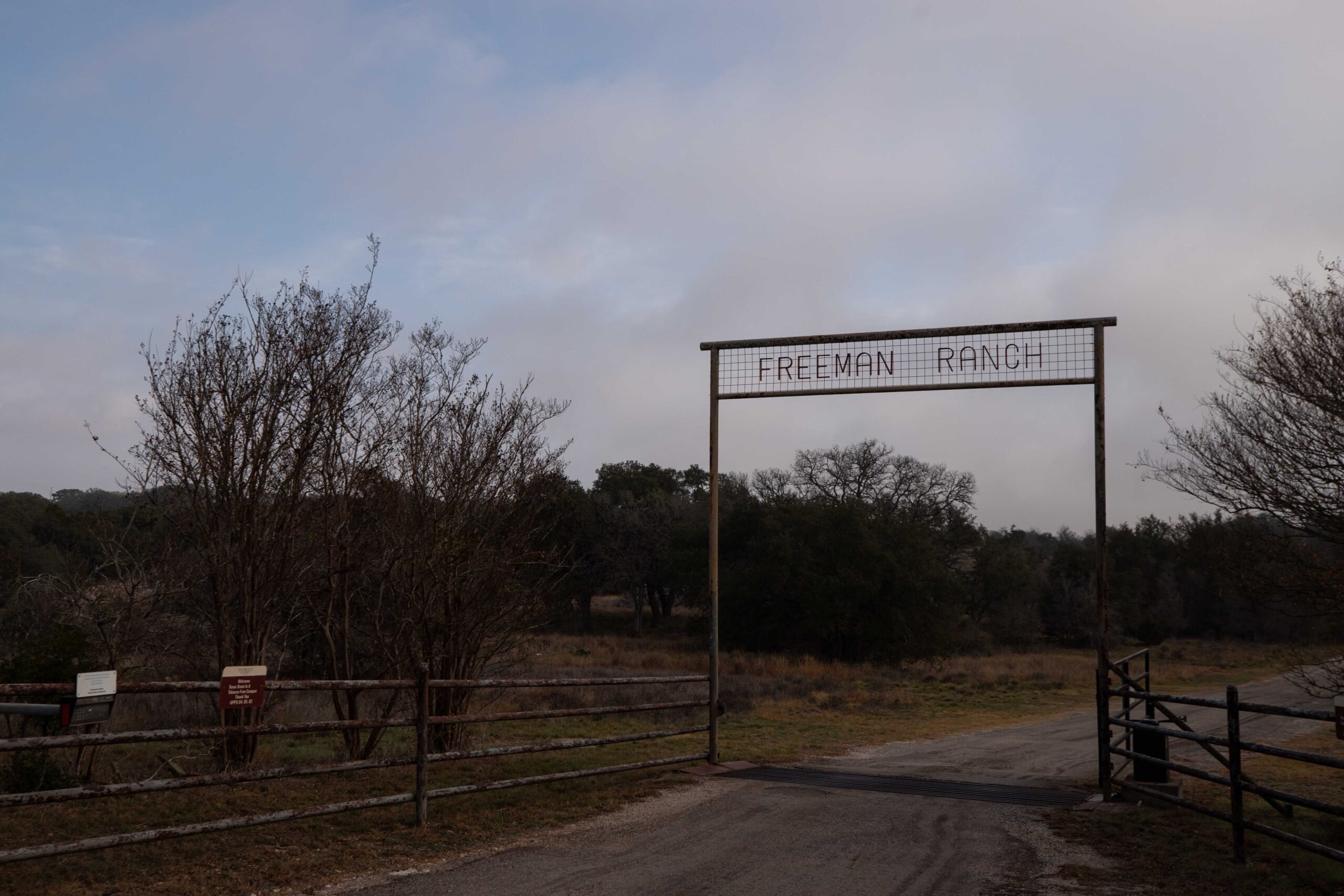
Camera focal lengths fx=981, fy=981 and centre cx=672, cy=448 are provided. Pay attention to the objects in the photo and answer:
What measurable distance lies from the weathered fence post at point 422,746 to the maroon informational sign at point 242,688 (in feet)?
4.90

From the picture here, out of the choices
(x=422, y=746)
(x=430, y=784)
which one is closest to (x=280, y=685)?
(x=422, y=746)

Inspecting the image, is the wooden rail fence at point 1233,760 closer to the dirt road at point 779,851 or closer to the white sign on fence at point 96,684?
the dirt road at point 779,851

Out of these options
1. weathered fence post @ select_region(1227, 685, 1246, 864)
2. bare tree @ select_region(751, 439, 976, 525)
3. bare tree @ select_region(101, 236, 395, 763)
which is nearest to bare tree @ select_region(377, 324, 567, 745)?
bare tree @ select_region(101, 236, 395, 763)

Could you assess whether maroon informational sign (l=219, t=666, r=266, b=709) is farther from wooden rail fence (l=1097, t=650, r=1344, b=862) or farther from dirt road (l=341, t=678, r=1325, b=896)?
wooden rail fence (l=1097, t=650, r=1344, b=862)

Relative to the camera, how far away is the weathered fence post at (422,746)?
793cm

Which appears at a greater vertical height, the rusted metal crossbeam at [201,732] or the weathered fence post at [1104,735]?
the rusted metal crossbeam at [201,732]

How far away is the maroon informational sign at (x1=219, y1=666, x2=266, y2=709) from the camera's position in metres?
6.50

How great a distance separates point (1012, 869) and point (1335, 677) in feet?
15.9

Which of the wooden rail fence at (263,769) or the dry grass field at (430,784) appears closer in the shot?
the wooden rail fence at (263,769)

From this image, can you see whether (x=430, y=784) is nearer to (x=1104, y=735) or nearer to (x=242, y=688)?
(x=242, y=688)

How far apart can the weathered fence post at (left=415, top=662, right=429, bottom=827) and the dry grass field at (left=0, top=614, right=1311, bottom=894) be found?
0.14 metres

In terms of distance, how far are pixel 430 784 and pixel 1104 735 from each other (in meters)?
6.86

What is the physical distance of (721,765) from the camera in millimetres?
11492

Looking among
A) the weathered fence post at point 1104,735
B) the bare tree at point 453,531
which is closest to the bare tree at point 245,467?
the bare tree at point 453,531
